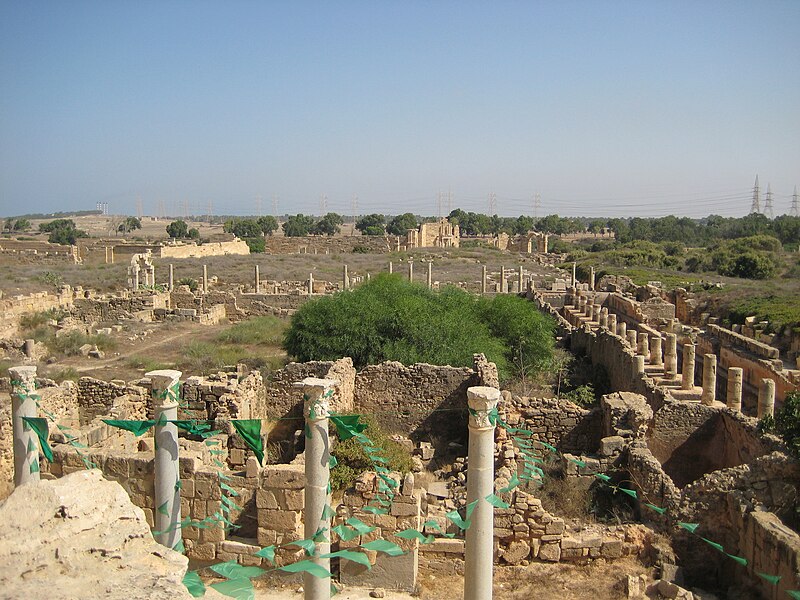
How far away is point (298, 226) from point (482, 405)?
94.2m

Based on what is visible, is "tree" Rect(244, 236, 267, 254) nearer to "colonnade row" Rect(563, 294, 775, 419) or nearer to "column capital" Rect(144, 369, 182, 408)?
"colonnade row" Rect(563, 294, 775, 419)

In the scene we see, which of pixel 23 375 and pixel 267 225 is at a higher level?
pixel 267 225

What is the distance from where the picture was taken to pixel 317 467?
673 cm

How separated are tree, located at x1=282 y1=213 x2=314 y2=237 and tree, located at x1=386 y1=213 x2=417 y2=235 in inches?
462

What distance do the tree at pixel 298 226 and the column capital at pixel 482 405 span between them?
281 ft

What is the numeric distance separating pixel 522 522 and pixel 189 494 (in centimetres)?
406

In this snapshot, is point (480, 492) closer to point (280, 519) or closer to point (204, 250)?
point (280, 519)

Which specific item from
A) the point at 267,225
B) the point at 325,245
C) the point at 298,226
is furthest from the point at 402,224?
the point at 325,245

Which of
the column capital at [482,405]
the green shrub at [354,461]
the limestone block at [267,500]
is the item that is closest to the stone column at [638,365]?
the green shrub at [354,461]

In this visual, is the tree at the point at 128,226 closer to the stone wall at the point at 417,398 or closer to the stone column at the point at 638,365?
the stone wall at the point at 417,398

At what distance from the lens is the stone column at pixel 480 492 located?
658 centimetres

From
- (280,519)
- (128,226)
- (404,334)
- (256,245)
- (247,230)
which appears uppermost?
(128,226)

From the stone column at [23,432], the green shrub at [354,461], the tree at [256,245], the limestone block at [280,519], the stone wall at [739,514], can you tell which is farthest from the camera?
the tree at [256,245]

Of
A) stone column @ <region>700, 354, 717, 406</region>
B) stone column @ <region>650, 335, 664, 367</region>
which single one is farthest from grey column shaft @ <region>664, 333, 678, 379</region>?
stone column @ <region>700, 354, 717, 406</region>
